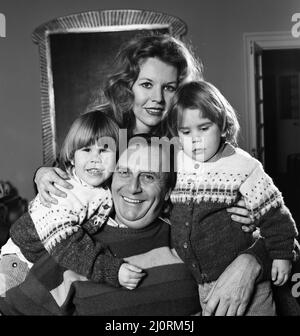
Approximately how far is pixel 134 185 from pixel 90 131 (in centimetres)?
16

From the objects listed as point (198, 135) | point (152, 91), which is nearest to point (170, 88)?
point (152, 91)

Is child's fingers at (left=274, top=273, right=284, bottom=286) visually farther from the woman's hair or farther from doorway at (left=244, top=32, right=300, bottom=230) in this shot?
the woman's hair

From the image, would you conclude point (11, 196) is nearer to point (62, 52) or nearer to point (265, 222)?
point (62, 52)

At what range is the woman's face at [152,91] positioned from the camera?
1.04m

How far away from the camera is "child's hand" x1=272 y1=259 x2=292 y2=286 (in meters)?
0.98

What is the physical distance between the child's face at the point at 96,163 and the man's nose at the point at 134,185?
0.19ft

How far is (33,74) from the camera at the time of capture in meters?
1.23

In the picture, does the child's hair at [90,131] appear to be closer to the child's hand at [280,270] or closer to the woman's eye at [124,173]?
the woman's eye at [124,173]

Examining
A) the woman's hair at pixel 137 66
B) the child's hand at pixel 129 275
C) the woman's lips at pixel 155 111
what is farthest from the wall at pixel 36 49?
the child's hand at pixel 129 275

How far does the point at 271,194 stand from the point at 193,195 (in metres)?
0.18

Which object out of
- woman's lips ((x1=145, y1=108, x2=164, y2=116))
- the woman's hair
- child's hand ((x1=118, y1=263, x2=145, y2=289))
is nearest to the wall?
the woman's hair

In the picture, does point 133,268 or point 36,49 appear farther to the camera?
point 36,49

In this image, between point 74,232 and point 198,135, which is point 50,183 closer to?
point 74,232

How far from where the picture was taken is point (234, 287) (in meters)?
0.95
